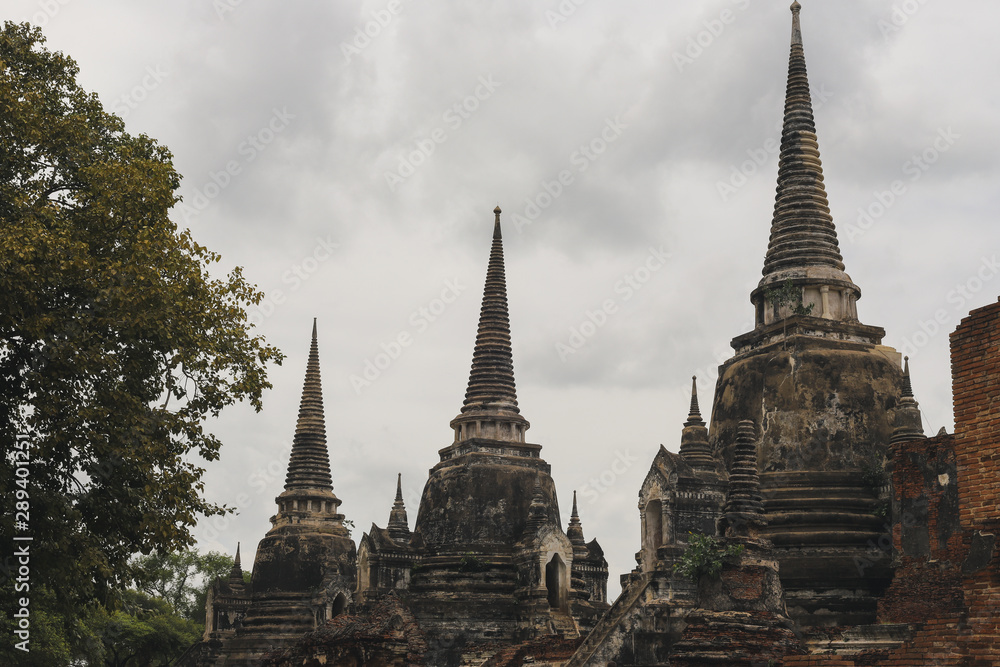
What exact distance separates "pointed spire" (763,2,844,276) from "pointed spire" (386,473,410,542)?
14.0 metres

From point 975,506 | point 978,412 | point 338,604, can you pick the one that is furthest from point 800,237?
point 338,604

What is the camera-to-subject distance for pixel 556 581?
108 feet

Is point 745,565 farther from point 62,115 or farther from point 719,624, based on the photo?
point 62,115

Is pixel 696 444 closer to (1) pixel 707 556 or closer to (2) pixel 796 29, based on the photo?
(1) pixel 707 556

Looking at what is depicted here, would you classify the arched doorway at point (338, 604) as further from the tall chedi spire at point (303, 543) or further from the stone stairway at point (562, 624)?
the stone stairway at point (562, 624)

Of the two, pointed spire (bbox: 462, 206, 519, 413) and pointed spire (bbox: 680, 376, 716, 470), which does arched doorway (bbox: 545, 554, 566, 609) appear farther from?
pointed spire (bbox: 680, 376, 716, 470)

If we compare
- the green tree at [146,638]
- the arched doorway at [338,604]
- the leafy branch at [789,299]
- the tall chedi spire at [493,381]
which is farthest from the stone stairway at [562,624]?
the green tree at [146,638]

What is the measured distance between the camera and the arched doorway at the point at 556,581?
32.7 m

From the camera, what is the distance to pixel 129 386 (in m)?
15.0

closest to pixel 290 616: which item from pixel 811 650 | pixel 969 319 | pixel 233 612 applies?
pixel 233 612

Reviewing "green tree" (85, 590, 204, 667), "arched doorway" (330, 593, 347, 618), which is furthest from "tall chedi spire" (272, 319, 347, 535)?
"green tree" (85, 590, 204, 667)

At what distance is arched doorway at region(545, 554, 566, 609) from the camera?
1287 inches

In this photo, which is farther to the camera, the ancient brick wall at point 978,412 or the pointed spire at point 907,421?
the pointed spire at point 907,421

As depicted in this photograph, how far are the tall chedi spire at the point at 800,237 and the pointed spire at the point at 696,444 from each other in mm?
2644
